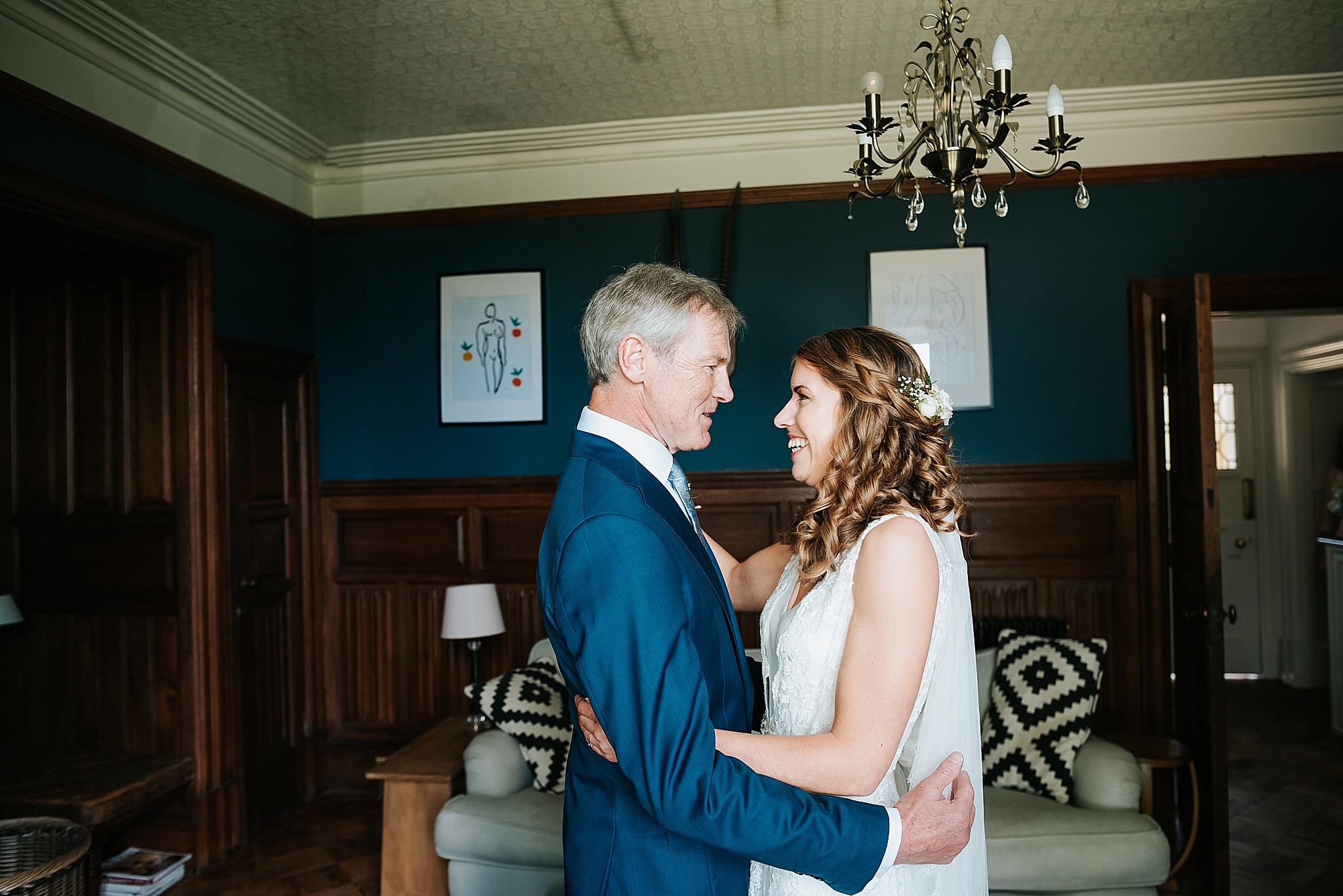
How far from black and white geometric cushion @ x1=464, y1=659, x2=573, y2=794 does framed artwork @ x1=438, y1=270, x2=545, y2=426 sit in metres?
1.49

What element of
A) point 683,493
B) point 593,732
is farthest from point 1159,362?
point 593,732

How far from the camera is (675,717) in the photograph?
4.08 ft

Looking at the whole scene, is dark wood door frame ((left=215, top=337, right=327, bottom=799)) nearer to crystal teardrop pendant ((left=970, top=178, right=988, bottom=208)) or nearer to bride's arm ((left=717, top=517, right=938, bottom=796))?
crystal teardrop pendant ((left=970, top=178, right=988, bottom=208))

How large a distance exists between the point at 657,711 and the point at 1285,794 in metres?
4.33

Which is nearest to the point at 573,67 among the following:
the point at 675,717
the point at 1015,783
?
the point at 675,717

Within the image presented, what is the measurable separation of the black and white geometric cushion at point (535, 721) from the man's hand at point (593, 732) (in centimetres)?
181

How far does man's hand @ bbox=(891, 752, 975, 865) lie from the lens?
1.37 m

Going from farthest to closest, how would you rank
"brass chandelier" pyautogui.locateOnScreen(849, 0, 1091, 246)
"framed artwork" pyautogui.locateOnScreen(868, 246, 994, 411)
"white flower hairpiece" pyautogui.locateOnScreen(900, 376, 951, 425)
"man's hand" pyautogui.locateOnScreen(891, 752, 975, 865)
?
"framed artwork" pyautogui.locateOnScreen(868, 246, 994, 411) < "brass chandelier" pyautogui.locateOnScreen(849, 0, 1091, 246) < "white flower hairpiece" pyautogui.locateOnScreen(900, 376, 951, 425) < "man's hand" pyautogui.locateOnScreen(891, 752, 975, 865)

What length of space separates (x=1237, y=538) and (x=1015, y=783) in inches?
173

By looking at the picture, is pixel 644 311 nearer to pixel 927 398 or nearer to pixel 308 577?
pixel 927 398

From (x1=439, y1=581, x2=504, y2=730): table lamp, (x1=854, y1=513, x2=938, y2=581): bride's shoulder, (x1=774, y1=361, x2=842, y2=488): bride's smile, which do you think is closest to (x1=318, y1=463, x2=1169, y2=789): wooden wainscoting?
(x1=439, y1=581, x2=504, y2=730): table lamp

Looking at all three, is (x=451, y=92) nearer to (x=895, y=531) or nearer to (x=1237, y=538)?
(x=895, y=531)

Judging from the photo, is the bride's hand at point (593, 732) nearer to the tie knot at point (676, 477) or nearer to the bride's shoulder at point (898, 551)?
the tie knot at point (676, 477)

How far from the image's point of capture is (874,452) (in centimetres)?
173
